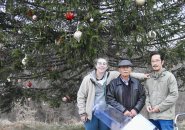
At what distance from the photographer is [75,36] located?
660cm

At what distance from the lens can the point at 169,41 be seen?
8102mm

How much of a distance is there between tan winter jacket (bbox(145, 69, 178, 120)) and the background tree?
1.58 m

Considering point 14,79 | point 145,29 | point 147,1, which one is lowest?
point 14,79

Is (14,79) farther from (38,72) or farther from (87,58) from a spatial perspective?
(87,58)

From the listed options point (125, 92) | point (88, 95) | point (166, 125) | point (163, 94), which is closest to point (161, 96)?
point (163, 94)

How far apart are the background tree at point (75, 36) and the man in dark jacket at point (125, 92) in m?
1.28

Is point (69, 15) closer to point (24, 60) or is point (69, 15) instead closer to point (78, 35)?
point (78, 35)

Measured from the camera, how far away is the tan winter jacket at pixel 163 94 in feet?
18.0

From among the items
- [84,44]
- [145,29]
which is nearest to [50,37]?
[84,44]

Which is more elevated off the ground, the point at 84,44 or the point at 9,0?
the point at 9,0

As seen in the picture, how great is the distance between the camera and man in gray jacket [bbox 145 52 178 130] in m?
5.48

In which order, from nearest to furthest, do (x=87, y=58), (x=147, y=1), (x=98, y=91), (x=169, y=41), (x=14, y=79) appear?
(x=98, y=91)
(x=147, y=1)
(x=87, y=58)
(x=169, y=41)
(x=14, y=79)

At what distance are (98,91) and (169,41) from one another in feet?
9.50

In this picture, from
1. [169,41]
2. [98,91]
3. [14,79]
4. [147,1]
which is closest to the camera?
[98,91]
